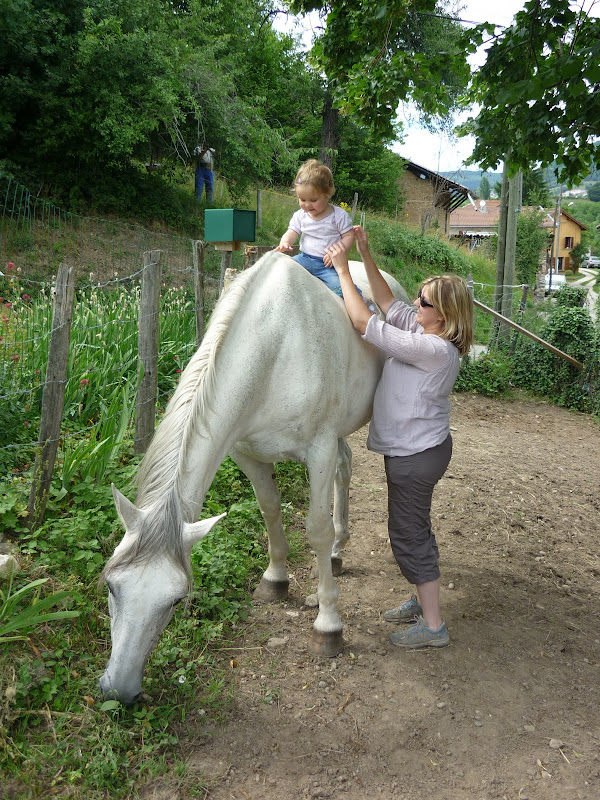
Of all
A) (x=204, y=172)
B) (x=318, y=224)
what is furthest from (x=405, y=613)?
(x=204, y=172)

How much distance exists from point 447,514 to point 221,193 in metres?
15.2

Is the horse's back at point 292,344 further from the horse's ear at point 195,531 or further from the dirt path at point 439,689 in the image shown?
the dirt path at point 439,689

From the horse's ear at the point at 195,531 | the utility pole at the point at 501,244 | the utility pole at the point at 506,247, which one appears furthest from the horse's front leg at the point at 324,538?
the utility pole at the point at 501,244

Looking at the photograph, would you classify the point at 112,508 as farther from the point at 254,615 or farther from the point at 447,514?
the point at 447,514

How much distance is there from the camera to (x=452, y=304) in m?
2.76

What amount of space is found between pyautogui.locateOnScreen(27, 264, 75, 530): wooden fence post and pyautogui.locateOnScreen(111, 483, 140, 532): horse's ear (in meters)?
1.44

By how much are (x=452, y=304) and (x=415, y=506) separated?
96 cm

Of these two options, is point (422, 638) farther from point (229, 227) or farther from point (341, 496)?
point (229, 227)

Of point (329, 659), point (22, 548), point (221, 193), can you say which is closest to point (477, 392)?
point (329, 659)

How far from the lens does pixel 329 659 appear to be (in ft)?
9.90

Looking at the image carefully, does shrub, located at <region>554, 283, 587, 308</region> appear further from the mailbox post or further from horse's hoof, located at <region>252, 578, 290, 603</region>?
horse's hoof, located at <region>252, 578, 290, 603</region>

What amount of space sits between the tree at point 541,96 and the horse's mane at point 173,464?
5.72ft

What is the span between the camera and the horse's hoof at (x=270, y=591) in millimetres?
3414

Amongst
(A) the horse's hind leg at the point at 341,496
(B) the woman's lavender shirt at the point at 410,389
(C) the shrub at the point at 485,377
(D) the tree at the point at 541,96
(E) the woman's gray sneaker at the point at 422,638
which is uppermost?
(D) the tree at the point at 541,96
